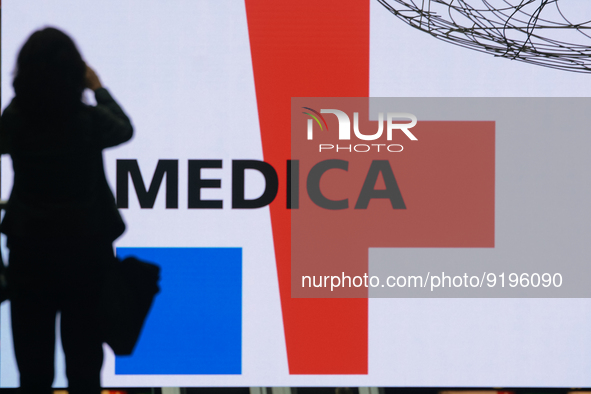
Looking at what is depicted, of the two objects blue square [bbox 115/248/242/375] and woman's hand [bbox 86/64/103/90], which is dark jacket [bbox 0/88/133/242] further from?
blue square [bbox 115/248/242/375]

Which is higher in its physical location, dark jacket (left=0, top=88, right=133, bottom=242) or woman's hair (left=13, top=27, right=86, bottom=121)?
woman's hair (left=13, top=27, right=86, bottom=121)

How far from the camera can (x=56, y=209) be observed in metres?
1.39

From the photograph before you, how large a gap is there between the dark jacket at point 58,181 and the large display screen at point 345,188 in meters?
0.62

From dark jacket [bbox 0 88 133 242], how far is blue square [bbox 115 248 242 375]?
654mm

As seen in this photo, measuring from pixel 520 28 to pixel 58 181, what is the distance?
187cm

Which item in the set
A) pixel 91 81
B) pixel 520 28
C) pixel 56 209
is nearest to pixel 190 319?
pixel 56 209

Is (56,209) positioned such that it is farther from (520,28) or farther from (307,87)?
(520,28)

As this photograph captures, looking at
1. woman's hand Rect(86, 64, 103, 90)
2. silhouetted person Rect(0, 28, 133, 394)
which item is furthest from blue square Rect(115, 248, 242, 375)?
woman's hand Rect(86, 64, 103, 90)

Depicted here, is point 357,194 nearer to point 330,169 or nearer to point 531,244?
point 330,169

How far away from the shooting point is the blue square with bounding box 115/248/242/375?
2.06 metres

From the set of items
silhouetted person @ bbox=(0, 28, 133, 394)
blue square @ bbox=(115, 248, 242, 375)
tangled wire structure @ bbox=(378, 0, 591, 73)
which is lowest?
blue square @ bbox=(115, 248, 242, 375)

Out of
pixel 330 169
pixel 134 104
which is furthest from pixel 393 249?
pixel 134 104

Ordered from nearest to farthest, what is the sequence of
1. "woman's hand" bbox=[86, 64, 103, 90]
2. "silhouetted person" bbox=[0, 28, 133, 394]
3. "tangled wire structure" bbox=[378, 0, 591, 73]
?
"silhouetted person" bbox=[0, 28, 133, 394]
"woman's hand" bbox=[86, 64, 103, 90]
"tangled wire structure" bbox=[378, 0, 591, 73]

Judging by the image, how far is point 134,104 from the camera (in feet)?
6.72
